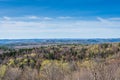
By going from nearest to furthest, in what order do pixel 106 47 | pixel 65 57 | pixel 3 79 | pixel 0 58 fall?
pixel 3 79 < pixel 65 57 < pixel 0 58 < pixel 106 47

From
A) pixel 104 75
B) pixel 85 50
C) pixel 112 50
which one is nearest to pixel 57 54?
pixel 85 50

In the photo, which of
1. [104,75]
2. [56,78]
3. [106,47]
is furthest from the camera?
[106,47]

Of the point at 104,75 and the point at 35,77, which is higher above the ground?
the point at 104,75

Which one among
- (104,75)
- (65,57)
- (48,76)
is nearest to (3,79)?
(48,76)

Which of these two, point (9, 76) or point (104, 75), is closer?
point (104, 75)

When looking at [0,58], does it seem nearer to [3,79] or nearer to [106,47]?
[106,47]

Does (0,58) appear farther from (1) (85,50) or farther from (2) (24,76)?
(2) (24,76)

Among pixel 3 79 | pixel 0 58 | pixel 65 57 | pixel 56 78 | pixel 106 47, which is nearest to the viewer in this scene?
pixel 56 78

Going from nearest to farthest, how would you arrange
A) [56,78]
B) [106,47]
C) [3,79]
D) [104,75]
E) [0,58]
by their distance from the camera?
[104,75]
[56,78]
[3,79]
[0,58]
[106,47]

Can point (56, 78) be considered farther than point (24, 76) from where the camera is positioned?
No
